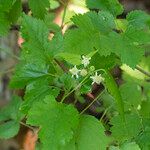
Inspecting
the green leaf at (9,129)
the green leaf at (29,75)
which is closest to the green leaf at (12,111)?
the green leaf at (9,129)

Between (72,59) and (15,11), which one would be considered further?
(15,11)

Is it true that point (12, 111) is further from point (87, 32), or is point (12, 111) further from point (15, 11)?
point (87, 32)

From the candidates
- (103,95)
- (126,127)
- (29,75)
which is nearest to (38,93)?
(29,75)

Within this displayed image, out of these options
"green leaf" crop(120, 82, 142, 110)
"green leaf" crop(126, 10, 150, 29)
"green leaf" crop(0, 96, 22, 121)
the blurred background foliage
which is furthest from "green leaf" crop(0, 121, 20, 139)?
"green leaf" crop(126, 10, 150, 29)

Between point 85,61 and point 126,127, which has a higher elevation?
point 85,61

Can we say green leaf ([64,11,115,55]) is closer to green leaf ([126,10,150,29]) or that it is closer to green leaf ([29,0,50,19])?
green leaf ([126,10,150,29])

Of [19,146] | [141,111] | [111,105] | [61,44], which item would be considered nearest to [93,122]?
[61,44]

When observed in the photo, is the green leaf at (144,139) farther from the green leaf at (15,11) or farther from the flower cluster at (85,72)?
the green leaf at (15,11)
